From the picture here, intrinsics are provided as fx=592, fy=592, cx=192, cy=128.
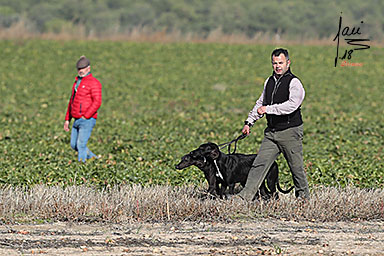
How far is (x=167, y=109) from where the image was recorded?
2200 cm

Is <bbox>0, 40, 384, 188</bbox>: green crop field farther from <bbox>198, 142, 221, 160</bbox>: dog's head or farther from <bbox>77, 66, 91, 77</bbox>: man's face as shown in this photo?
<bbox>198, 142, 221, 160</bbox>: dog's head

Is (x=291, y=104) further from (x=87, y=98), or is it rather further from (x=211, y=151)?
(x=87, y=98)

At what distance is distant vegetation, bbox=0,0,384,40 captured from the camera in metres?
48.8

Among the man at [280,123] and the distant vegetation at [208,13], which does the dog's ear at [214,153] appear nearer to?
the man at [280,123]

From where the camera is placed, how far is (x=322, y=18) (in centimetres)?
4944

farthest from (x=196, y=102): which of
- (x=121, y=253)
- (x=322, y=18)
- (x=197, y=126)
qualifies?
(x=322, y=18)

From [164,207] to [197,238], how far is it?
3.90 ft

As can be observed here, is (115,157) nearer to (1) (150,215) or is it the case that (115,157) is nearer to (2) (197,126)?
(1) (150,215)

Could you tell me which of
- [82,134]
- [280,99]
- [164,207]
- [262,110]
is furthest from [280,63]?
[82,134]

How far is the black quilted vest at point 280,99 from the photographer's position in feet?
24.6

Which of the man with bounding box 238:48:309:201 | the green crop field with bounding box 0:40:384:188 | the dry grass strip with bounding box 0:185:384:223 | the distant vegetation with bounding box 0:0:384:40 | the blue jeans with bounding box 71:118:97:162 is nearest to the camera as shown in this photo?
the dry grass strip with bounding box 0:185:384:223

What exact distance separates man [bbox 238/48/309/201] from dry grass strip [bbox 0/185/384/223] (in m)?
0.30

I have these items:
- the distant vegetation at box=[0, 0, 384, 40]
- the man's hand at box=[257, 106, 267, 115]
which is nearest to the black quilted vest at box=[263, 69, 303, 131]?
the man's hand at box=[257, 106, 267, 115]

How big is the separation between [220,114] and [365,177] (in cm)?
1067
